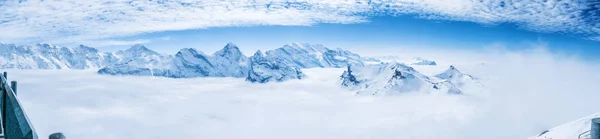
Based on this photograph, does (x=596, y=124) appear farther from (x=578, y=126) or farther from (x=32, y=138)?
(x=578, y=126)

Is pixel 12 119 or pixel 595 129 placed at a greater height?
pixel 12 119

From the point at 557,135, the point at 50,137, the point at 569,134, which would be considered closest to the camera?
the point at 50,137

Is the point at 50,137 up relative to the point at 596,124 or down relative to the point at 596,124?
up

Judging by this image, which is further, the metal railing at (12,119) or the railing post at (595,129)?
the railing post at (595,129)

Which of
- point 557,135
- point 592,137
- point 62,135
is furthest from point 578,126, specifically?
point 62,135

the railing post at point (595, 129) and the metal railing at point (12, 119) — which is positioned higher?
the metal railing at point (12, 119)

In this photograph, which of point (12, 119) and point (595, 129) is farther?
point (595, 129)

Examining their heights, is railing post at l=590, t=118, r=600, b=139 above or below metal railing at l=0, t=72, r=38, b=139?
below

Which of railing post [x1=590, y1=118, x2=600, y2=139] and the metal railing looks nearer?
the metal railing
